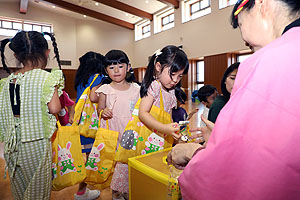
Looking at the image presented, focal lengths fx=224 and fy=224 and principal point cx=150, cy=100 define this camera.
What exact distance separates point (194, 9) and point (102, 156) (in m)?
10.5

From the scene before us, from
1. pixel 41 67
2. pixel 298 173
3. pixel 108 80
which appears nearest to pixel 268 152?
pixel 298 173

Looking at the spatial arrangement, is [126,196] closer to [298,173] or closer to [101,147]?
[101,147]

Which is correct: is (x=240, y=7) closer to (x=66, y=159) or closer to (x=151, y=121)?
(x=151, y=121)

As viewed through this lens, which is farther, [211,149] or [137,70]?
[137,70]

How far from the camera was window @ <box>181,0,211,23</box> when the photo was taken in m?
10.3

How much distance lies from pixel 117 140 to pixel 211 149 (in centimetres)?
144

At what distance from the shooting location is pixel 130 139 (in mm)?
1601

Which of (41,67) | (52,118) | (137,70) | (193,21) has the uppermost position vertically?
(193,21)

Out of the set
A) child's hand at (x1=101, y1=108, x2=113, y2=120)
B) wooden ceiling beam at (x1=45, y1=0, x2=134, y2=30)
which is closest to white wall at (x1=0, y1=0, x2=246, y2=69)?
wooden ceiling beam at (x1=45, y1=0, x2=134, y2=30)

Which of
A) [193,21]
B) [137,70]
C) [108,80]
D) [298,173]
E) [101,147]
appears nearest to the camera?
[298,173]

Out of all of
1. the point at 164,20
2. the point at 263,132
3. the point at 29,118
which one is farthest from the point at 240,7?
the point at 164,20

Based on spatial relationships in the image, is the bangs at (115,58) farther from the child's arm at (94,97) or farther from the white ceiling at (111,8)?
the white ceiling at (111,8)

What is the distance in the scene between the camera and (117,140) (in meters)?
1.88

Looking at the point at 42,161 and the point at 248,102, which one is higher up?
the point at 248,102
